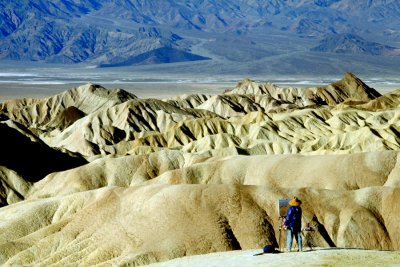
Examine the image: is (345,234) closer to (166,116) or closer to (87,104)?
(166,116)

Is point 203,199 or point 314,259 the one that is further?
point 203,199

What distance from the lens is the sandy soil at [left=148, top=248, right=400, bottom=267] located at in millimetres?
34094

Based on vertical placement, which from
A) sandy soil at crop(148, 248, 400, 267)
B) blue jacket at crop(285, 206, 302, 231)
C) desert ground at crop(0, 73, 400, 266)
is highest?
blue jacket at crop(285, 206, 302, 231)

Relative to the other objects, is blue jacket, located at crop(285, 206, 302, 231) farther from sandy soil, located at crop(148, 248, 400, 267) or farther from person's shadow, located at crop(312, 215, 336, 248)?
person's shadow, located at crop(312, 215, 336, 248)

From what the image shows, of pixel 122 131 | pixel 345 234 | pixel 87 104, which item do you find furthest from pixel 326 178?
pixel 87 104

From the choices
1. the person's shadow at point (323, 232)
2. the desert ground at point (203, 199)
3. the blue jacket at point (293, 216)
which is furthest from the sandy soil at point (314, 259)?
the person's shadow at point (323, 232)

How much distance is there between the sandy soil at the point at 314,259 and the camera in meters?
34.1

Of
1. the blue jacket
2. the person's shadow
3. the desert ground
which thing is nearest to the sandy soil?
the desert ground

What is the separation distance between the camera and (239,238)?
5019 centimetres

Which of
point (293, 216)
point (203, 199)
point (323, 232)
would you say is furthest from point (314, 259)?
point (203, 199)

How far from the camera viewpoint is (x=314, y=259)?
113 ft

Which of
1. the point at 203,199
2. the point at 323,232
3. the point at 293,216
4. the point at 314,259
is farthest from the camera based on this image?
the point at 203,199

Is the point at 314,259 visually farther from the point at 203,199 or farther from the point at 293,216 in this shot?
the point at 203,199

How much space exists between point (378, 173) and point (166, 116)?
8370cm
